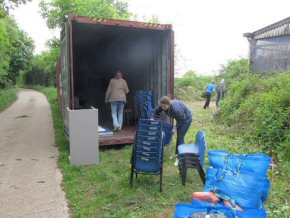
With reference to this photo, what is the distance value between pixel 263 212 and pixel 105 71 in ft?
33.6

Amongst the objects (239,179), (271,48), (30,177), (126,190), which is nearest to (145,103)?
A: (30,177)

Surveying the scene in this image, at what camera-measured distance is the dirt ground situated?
473 centimetres

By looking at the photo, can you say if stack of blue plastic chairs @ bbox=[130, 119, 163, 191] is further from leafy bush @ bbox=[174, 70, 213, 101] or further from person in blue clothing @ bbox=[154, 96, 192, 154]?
leafy bush @ bbox=[174, 70, 213, 101]

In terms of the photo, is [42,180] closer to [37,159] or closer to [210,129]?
[37,159]

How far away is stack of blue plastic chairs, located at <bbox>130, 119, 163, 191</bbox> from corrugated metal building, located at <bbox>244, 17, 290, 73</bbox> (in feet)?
29.3

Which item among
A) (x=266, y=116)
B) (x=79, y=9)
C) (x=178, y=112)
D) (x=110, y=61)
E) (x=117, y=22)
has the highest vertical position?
(x=79, y=9)

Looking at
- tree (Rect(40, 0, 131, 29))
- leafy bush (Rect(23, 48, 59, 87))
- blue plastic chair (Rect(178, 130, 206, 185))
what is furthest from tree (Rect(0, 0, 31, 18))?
leafy bush (Rect(23, 48, 59, 87))

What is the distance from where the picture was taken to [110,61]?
12133mm

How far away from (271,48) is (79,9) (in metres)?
8.48

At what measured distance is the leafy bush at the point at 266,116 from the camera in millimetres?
7062

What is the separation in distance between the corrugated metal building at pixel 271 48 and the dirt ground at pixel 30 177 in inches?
359

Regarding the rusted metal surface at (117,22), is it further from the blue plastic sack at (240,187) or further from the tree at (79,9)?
the tree at (79,9)

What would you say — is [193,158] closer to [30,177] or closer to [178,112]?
[178,112]

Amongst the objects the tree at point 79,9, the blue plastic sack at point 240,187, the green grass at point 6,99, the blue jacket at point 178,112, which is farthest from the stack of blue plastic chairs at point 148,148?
the green grass at point 6,99
